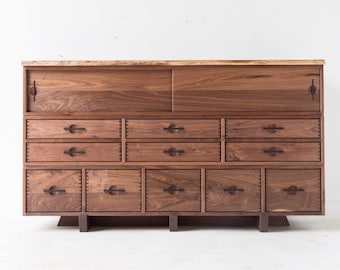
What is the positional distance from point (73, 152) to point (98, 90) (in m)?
0.41

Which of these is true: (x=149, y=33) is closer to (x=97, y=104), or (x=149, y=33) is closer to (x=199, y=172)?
(x=97, y=104)

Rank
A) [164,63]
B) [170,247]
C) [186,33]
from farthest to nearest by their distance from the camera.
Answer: [186,33] → [164,63] → [170,247]

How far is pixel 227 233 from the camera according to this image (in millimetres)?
2795

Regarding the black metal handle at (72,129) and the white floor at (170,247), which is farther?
the black metal handle at (72,129)

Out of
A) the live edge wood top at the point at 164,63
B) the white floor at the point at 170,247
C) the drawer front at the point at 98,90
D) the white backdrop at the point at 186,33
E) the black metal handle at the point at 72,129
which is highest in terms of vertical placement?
the white backdrop at the point at 186,33

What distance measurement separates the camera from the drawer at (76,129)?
9.16 ft

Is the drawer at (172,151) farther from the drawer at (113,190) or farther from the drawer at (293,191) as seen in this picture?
the drawer at (293,191)

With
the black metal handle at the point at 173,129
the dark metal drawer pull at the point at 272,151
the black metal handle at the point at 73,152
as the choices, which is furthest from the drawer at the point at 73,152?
the dark metal drawer pull at the point at 272,151

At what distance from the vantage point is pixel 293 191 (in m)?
2.78

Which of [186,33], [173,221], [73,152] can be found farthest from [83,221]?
[186,33]

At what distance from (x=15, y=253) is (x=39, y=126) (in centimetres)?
78

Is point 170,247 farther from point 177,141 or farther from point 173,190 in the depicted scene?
point 177,141

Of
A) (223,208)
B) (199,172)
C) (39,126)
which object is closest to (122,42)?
(39,126)

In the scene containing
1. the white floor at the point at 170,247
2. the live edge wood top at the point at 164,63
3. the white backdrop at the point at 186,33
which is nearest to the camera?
the white floor at the point at 170,247
